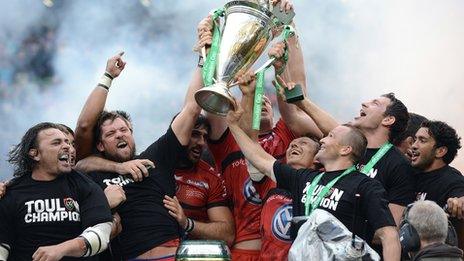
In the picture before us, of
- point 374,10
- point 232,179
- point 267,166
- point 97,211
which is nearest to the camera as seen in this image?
point 97,211

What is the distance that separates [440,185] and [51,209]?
2373 mm

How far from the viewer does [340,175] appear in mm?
4527

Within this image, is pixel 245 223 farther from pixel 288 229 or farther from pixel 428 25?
pixel 428 25

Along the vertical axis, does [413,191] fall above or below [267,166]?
below

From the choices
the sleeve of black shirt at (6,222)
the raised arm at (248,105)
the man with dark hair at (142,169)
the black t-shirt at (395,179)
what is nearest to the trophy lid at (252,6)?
the raised arm at (248,105)

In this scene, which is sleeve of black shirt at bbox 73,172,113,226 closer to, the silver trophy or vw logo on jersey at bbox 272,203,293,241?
the silver trophy

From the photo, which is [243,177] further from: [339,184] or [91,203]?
[91,203]

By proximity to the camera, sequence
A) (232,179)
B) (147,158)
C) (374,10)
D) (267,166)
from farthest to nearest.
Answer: (374,10) → (232,179) → (147,158) → (267,166)

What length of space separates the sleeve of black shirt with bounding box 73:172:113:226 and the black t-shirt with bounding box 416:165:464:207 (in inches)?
77.4

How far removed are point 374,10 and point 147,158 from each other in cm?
567

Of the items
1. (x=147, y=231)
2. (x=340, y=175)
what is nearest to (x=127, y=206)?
(x=147, y=231)

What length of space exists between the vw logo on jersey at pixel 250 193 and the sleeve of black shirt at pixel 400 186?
88cm

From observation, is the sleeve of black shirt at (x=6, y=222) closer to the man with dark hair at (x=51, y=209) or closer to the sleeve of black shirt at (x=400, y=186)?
the man with dark hair at (x=51, y=209)

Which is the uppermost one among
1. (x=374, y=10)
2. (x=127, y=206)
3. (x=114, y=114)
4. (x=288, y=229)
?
(x=374, y=10)
